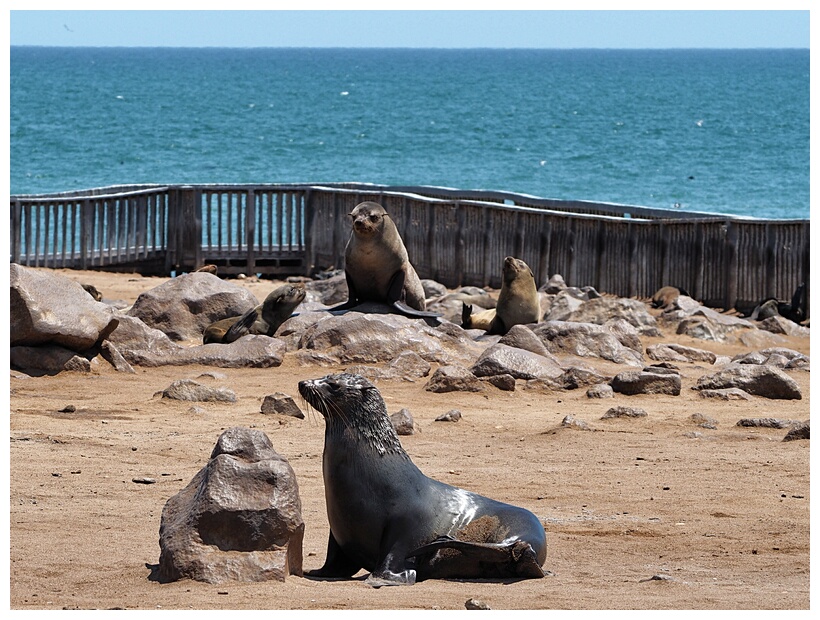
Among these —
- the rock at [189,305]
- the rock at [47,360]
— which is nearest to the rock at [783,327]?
the rock at [189,305]

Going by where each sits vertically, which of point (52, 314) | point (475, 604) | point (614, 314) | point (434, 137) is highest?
point (434, 137)

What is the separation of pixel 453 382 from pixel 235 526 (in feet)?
19.6

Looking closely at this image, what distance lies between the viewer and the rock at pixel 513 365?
11852 millimetres

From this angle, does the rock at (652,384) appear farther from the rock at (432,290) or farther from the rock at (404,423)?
the rock at (432,290)

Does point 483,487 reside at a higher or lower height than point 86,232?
lower

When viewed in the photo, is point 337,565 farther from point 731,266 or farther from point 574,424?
point 731,266

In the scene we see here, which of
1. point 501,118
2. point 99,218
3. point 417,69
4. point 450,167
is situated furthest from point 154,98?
point 99,218

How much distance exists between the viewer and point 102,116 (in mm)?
81688

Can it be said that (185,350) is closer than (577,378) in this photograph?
No

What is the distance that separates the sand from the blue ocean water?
109 feet

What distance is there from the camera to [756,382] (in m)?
11.6

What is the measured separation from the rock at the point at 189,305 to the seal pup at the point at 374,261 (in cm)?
117

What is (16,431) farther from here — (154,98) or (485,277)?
(154,98)

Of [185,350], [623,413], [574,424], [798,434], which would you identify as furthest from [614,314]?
[798,434]
